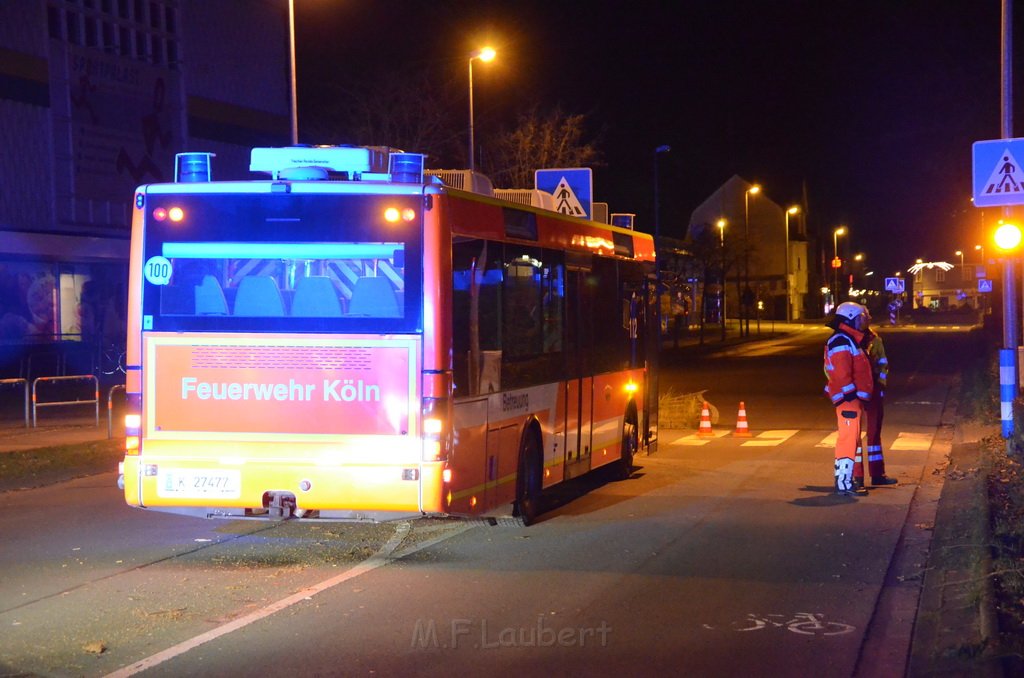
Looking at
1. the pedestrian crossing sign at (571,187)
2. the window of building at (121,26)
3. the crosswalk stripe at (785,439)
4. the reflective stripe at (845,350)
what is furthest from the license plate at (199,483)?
the window of building at (121,26)

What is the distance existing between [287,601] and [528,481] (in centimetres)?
337

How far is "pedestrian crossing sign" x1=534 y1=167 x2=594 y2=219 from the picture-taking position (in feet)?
59.4

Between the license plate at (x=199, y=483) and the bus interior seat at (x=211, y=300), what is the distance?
113cm

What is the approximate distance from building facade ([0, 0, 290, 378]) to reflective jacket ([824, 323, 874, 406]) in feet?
82.3

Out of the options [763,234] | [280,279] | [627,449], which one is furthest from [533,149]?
[763,234]

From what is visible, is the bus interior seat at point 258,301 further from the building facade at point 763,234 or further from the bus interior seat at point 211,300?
the building facade at point 763,234

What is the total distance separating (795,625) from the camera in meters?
7.34

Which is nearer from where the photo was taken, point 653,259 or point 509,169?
point 653,259

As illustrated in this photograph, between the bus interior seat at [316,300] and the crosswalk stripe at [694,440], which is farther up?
the bus interior seat at [316,300]

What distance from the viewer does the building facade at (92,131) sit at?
105 feet

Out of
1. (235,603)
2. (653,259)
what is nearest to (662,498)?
(653,259)

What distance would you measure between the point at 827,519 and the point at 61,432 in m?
12.3

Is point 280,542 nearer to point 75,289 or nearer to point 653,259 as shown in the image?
point 653,259

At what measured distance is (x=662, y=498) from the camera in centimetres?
1248
